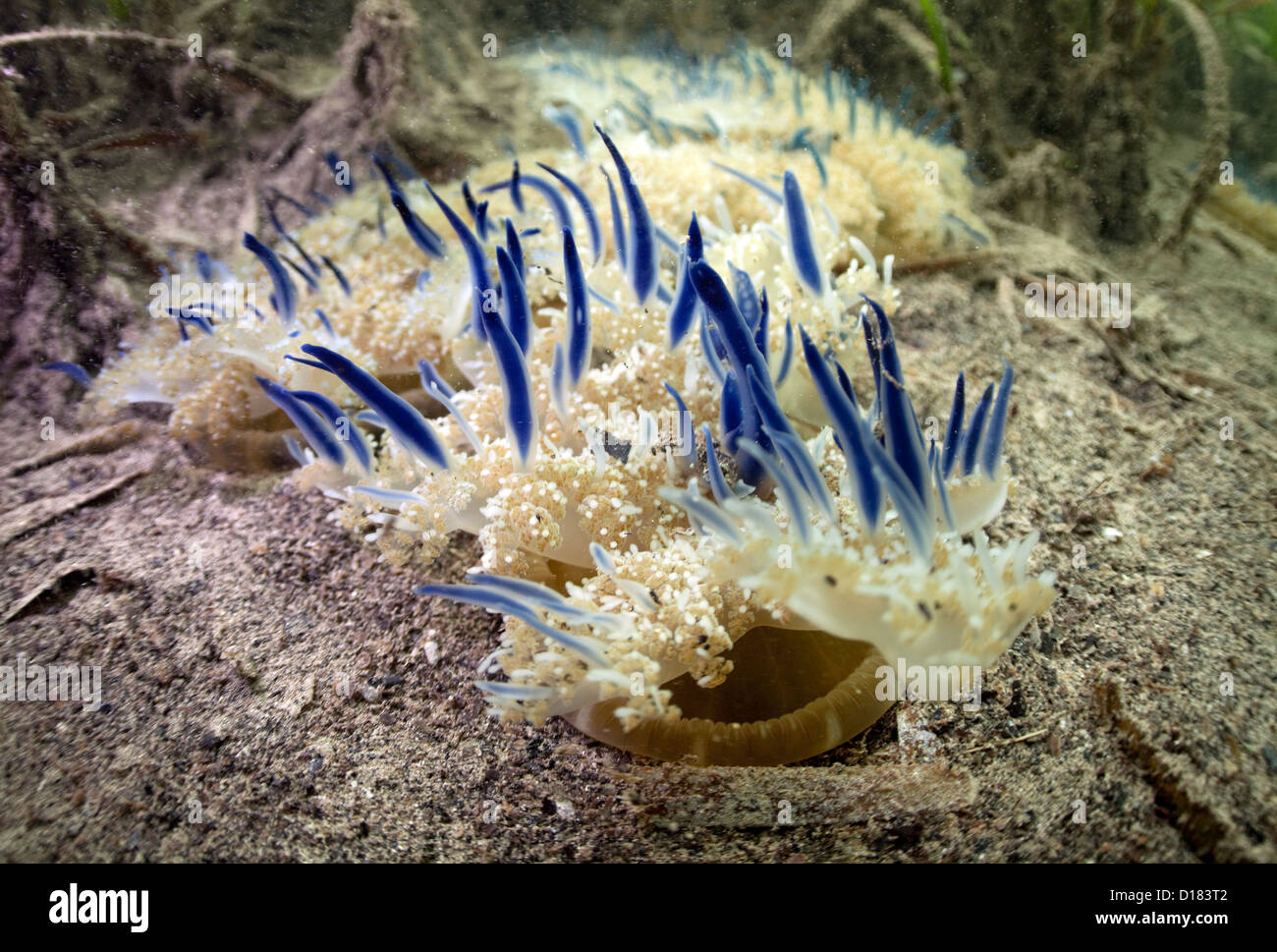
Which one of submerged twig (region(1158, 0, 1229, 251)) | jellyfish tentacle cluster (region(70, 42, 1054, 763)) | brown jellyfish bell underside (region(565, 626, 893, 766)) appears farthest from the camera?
submerged twig (region(1158, 0, 1229, 251))

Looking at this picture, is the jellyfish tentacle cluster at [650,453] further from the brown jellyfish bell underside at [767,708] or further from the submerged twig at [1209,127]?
the submerged twig at [1209,127]

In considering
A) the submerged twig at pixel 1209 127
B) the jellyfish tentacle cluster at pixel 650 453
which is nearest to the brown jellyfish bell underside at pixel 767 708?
the jellyfish tentacle cluster at pixel 650 453

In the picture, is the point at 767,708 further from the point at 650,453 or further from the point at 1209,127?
the point at 1209,127

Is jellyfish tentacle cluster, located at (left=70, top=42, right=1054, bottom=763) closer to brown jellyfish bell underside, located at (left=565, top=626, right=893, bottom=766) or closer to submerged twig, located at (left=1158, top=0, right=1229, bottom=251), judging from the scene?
brown jellyfish bell underside, located at (left=565, top=626, right=893, bottom=766)

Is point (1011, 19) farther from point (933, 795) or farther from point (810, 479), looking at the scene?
point (933, 795)

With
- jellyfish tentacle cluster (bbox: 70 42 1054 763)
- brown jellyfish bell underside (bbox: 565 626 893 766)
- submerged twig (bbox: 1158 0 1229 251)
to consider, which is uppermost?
submerged twig (bbox: 1158 0 1229 251)

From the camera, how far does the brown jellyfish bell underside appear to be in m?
1.55

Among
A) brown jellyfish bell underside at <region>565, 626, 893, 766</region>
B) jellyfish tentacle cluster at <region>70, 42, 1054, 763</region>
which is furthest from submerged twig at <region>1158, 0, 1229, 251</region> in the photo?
brown jellyfish bell underside at <region>565, 626, 893, 766</region>

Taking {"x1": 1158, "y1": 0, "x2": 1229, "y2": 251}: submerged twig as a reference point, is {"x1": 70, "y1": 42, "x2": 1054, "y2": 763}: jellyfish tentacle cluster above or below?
below

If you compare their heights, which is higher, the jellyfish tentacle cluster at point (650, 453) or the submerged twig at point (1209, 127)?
the submerged twig at point (1209, 127)

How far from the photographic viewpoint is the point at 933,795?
150 centimetres

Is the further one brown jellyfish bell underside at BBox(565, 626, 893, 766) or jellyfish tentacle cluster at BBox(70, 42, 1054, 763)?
brown jellyfish bell underside at BBox(565, 626, 893, 766)

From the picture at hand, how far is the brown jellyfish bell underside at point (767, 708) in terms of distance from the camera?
1547 millimetres
